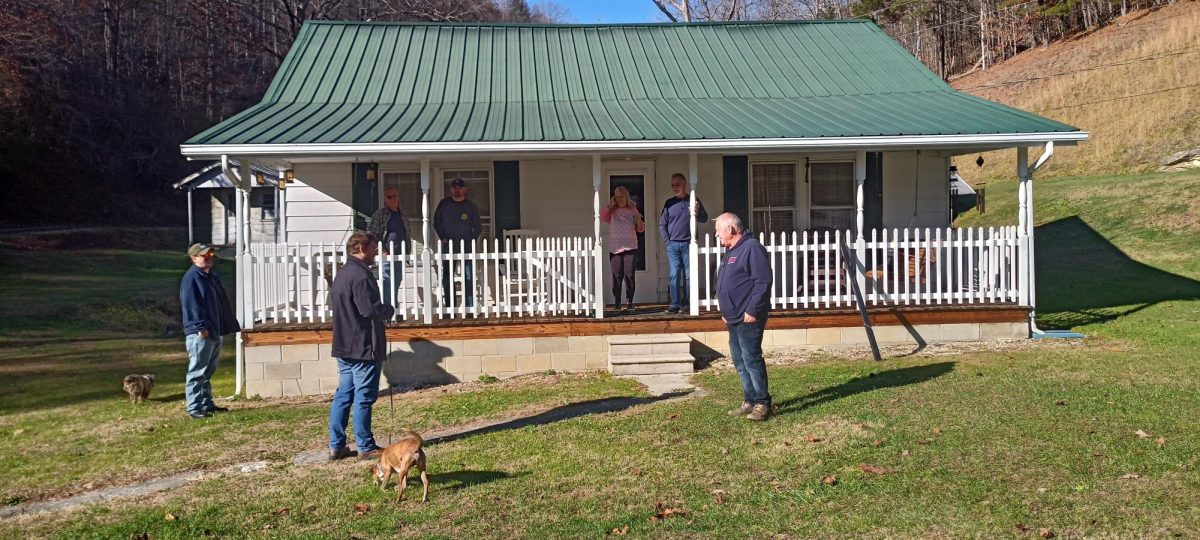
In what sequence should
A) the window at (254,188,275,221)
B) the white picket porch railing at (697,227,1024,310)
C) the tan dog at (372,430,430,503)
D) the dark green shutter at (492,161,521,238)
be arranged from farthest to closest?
the window at (254,188,275,221) < the dark green shutter at (492,161,521,238) < the white picket porch railing at (697,227,1024,310) < the tan dog at (372,430,430,503)

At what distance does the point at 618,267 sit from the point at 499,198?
7.54ft

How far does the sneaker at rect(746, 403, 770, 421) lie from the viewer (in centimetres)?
787

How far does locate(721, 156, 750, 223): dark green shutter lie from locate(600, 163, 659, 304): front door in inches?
39.9

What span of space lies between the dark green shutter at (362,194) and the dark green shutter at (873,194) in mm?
6622

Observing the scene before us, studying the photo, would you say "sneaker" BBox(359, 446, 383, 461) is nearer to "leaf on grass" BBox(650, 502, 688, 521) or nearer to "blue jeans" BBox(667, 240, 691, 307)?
"leaf on grass" BBox(650, 502, 688, 521)

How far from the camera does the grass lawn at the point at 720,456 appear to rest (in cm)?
558

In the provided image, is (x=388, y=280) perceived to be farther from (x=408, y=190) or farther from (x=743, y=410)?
(x=743, y=410)

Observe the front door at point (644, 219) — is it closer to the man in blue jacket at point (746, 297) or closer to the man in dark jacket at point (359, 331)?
the man in blue jacket at point (746, 297)

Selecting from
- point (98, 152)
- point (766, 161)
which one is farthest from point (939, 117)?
point (98, 152)

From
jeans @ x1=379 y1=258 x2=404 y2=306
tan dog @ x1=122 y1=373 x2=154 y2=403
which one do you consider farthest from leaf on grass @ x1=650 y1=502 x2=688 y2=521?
tan dog @ x1=122 y1=373 x2=154 y2=403

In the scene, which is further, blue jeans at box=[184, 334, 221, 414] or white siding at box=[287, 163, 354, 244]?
white siding at box=[287, 163, 354, 244]

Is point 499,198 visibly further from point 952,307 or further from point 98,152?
point 98,152

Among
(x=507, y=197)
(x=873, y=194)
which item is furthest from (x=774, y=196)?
(x=507, y=197)

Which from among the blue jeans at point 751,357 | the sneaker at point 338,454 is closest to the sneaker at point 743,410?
the blue jeans at point 751,357
